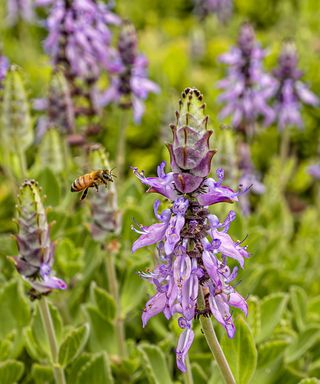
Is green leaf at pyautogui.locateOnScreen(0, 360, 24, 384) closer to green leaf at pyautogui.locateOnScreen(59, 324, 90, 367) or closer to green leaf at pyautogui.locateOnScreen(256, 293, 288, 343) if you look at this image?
green leaf at pyautogui.locateOnScreen(59, 324, 90, 367)

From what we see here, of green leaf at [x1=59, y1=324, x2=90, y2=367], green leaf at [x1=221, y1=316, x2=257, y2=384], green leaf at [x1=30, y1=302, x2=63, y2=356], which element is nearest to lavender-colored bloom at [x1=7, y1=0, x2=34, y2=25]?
green leaf at [x1=30, y1=302, x2=63, y2=356]

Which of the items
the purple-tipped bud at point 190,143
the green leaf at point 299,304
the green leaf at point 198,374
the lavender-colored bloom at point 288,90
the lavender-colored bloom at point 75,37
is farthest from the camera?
the lavender-colored bloom at point 288,90

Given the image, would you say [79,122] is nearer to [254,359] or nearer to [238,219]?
[238,219]

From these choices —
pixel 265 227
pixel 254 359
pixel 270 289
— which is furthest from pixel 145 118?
pixel 254 359

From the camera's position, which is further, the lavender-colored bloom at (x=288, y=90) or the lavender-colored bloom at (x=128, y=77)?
the lavender-colored bloom at (x=288, y=90)

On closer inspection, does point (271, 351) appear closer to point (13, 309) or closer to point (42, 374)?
point (42, 374)

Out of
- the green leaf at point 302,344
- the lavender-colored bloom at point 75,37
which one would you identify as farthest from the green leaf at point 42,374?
the lavender-colored bloom at point 75,37

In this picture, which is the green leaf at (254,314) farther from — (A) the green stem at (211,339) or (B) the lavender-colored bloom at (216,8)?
(B) the lavender-colored bloom at (216,8)

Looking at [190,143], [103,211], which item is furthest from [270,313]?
[190,143]
